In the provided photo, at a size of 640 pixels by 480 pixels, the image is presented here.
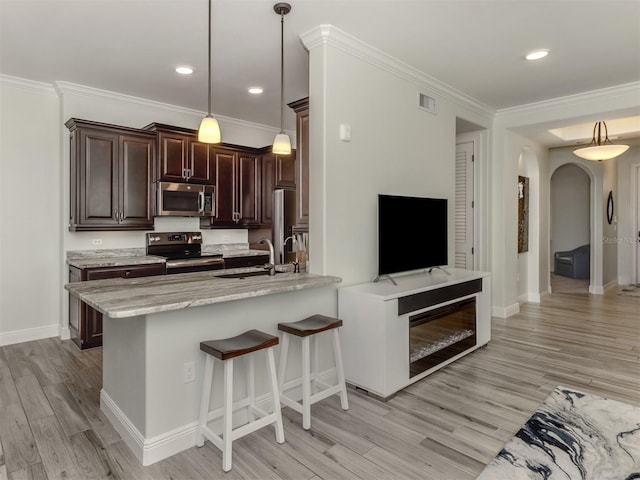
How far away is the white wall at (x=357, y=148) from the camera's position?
3.09 m

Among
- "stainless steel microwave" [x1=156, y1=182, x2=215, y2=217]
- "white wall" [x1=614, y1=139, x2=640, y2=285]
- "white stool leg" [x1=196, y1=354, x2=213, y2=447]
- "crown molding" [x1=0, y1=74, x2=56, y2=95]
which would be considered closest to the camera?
"white stool leg" [x1=196, y1=354, x2=213, y2=447]

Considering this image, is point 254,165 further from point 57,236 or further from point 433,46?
point 433,46

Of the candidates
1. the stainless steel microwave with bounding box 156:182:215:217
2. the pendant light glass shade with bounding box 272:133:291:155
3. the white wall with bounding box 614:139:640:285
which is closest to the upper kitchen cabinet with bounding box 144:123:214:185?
the stainless steel microwave with bounding box 156:182:215:217

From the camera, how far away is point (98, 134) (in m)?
4.29

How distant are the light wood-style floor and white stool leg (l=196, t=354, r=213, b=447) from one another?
2.9 inches

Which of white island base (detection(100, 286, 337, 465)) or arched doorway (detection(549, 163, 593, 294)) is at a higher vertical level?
arched doorway (detection(549, 163, 593, 294))

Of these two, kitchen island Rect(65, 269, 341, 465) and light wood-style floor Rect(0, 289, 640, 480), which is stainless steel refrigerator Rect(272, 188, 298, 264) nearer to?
light wood-style floor Rect(0, 289, 640, 480)

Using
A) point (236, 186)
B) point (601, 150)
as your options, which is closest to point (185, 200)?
point (236, 186)

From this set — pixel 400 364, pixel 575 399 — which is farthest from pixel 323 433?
pixel 575 399

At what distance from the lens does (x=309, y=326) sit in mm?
2646

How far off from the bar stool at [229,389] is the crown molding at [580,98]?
4.55 m

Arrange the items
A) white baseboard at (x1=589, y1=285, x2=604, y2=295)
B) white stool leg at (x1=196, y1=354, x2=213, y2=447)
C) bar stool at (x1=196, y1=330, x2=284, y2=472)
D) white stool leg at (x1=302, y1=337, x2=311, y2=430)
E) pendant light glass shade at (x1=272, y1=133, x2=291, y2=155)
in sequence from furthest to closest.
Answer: white baseboard at (x1=589, y1=285, x2=604, y2=295), pendant light glass shade at (x1=272, y1=133, x2=291, y2=155), white stool leg at (x1=302, y1=337, x2=311, y2=430), white stool leg at (x1=196, y1=354, x2=213, y2=447), bar stool at (x1=196, y1=330, x2=284, y2=472)

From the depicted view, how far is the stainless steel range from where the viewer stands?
4.64 meters

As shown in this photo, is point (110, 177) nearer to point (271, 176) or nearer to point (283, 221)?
point (271, 176)
